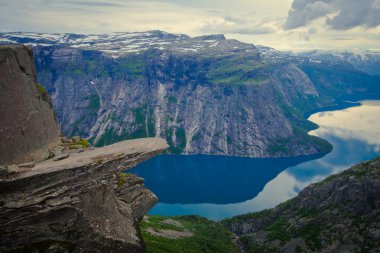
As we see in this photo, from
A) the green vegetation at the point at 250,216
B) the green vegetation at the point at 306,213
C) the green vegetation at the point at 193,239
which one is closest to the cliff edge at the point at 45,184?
the green vegetation at the point at 193,239

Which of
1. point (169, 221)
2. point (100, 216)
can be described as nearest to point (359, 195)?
point (169, 221)

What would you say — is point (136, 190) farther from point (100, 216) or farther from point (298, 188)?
point (298, 188)

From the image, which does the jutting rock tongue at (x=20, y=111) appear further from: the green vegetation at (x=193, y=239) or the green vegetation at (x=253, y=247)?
the green vegetation at (x=253, y=247)

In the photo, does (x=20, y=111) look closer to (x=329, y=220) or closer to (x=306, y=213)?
(x=329, y=220)

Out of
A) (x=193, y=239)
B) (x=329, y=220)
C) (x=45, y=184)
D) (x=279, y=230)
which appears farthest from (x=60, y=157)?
(x=279, y=230)

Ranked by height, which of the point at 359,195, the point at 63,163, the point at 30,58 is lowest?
the point at 359,195

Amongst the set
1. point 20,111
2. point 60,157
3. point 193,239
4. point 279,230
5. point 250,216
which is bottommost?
point 250,216
